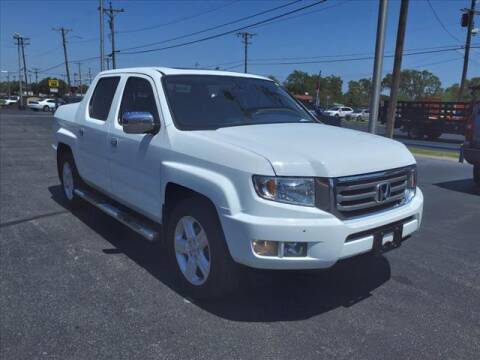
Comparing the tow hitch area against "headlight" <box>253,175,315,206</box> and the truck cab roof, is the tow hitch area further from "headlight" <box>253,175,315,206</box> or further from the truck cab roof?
the truck cab roof

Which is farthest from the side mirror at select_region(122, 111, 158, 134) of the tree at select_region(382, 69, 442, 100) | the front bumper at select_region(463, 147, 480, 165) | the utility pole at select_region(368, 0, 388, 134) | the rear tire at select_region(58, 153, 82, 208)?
the tree at select_region(382, 69, 442, 100)

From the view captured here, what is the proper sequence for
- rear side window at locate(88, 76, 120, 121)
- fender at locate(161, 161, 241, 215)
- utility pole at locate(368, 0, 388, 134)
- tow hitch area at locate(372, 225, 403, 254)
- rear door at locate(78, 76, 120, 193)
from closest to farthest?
fender at locate(161, 161, 241, 215) < tow hitch area at locate(372, 225, 403, 254) < rear door at locate(78, 76, 120, 193) < rear side window at locate(88, 76, 120, 121) < utility pole at locate(368, 0, 388, 134)

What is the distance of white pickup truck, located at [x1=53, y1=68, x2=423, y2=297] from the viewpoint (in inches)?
121

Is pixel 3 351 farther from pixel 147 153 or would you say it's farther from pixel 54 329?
pixel 147 153

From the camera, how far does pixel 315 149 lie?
3.31m

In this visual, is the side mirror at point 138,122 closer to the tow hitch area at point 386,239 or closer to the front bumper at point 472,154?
the tow hitch area at point 386,239

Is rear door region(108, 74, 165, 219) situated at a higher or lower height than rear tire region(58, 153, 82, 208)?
higher

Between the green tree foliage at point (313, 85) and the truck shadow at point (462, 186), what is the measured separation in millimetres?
101612

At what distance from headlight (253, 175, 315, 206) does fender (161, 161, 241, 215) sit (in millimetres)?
192

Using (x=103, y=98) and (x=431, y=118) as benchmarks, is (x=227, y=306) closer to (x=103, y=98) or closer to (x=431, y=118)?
(x=103, y=98)

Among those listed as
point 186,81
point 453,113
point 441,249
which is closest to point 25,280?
point 186,81

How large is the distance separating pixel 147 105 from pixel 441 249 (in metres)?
3.55

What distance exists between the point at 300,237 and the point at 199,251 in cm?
96

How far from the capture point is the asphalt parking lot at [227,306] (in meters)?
3.04
